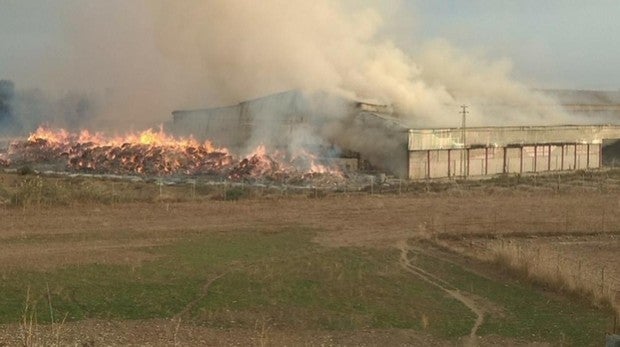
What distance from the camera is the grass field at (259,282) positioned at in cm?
1375

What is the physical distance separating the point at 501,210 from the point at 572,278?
15.2 meters

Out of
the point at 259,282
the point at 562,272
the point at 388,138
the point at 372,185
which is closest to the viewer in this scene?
the point at 259,282

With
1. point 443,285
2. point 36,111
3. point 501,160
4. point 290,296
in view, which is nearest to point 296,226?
point 443,285

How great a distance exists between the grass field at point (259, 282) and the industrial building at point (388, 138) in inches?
861

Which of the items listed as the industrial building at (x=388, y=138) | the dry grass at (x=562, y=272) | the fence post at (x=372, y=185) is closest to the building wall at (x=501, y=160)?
the industrial building at (x=388, y=138)

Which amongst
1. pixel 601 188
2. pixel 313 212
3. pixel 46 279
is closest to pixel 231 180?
pixel 313 212

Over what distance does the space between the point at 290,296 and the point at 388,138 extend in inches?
1470

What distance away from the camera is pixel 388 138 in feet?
173

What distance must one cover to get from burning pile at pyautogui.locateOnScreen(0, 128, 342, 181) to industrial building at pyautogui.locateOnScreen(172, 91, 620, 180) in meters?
2.42

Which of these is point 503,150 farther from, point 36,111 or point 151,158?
point 36,111

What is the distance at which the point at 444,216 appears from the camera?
30.4m

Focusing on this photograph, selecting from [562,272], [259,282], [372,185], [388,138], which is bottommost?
[259,282]

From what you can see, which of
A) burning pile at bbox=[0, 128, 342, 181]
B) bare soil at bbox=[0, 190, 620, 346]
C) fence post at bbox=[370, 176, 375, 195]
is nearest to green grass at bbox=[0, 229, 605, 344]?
bare soil at bbox=[0, 190, 620, 346]

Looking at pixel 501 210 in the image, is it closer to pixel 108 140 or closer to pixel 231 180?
pixel 231 180
